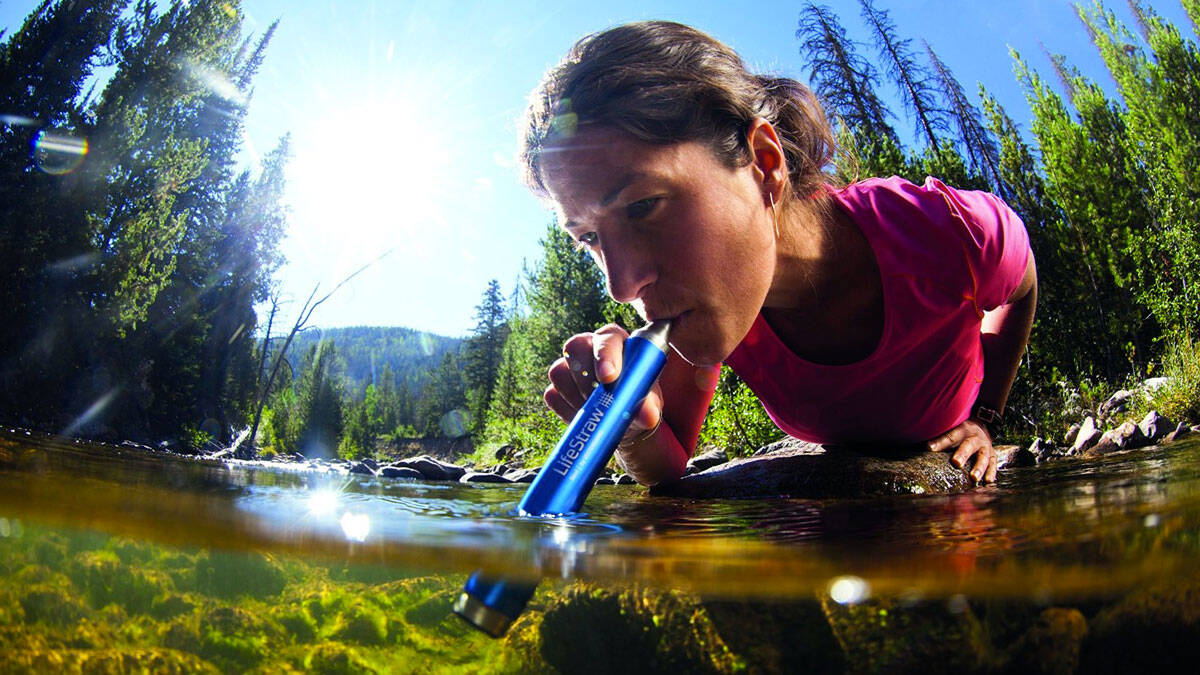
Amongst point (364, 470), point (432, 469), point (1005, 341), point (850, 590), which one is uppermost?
point (1005, 341)

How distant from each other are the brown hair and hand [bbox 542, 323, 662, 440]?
1.52 ft

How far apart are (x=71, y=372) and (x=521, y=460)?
7.33 meters

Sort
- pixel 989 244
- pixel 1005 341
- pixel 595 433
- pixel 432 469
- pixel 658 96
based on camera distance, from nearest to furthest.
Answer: pixel 595 433, pixel 658 96, pixel 989 244, pixel 1005 341, pixel 432 469

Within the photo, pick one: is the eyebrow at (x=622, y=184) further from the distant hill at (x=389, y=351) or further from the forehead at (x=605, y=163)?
the distant hill at (x=389, y=351)

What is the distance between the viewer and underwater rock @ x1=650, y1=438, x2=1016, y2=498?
1.47 meters

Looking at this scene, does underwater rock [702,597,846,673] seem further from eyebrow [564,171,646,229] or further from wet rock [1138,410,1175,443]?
wet rock [1138,410,1175,443]

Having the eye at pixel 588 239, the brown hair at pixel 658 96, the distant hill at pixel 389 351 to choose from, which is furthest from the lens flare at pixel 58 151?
the distant hill at pixel 389 351

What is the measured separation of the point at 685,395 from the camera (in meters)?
1.85

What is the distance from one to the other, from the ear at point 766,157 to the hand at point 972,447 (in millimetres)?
974

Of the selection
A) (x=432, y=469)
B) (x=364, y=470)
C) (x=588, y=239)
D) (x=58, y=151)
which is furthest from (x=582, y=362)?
(x=58, y=151)

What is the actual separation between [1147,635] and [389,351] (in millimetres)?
72236

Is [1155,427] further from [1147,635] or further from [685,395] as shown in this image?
[1147,635]

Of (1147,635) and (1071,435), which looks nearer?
(1147,635)

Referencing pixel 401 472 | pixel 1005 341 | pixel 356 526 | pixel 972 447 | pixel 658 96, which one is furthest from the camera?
pixel 401 472
